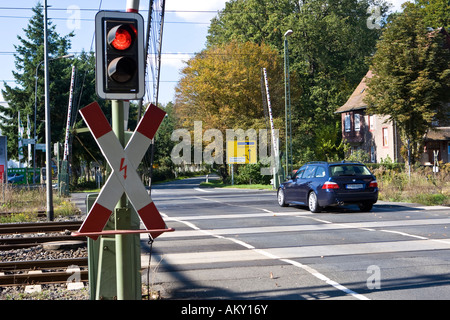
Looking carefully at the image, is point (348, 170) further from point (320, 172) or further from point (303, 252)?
point (303, 252)

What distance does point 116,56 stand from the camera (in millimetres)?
4680

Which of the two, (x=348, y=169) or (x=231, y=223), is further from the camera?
(x=348, y=169)

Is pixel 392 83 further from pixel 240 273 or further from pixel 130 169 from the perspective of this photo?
pixel 130 169

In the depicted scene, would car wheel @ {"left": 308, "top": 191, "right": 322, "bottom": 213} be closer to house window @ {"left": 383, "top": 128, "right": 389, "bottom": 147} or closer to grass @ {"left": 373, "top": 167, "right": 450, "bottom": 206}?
grass @ {"left": 373, "top": 167, "right": 450, "bottom": 206}

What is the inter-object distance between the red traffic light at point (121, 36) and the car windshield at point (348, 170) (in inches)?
518

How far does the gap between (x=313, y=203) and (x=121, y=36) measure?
44.2 ft

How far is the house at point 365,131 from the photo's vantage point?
48.8 meters

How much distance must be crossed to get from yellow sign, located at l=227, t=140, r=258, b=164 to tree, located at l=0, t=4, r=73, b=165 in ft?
57.5

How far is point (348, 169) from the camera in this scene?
683 inches

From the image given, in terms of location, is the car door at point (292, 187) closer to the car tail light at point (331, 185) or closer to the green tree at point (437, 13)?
the car tail light at point (331, 185)

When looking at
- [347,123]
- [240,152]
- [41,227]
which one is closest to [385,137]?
[347,123]

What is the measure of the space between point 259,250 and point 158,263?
6.63 ft

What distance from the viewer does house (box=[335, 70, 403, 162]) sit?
4878cm
